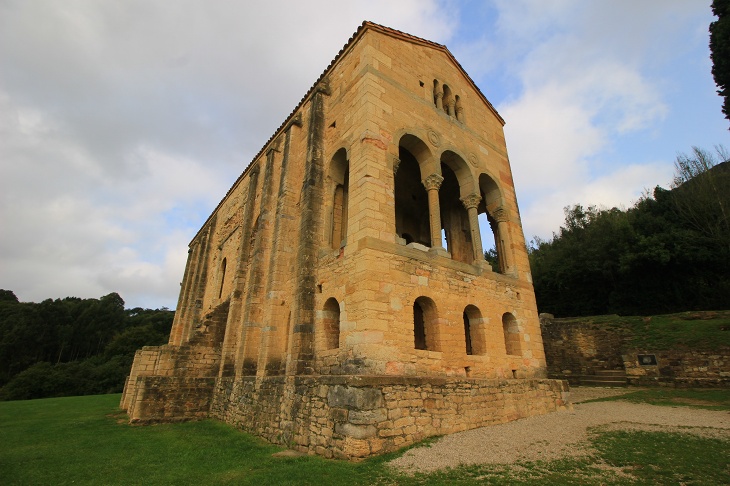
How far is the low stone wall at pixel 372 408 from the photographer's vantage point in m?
5.94

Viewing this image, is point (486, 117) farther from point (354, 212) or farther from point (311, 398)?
point (311, 398)

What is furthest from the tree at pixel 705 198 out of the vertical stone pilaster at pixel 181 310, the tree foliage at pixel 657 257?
the vertical stone pilaster at pixel 181 310

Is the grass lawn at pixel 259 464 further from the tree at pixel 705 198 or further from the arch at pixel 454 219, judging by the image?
the tree at pixel 705 198

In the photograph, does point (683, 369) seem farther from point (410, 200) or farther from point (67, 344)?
point (67, 344)

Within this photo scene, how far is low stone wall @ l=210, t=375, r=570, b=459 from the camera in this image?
19.5 feet

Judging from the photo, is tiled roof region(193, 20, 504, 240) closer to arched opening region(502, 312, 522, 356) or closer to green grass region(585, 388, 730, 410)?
Result: arched opening region(502, 312, 522, 356)

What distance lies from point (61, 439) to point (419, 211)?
13721 mm

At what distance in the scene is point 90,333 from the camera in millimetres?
48188

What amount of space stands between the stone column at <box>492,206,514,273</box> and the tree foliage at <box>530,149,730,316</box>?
1818cm

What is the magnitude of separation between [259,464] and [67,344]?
55410mm

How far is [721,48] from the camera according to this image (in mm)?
10539

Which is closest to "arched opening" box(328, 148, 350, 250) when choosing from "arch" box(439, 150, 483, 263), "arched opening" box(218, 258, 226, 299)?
"arch" box(439, 150, 483, 263)

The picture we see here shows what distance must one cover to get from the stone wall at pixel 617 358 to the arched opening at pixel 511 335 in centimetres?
1015

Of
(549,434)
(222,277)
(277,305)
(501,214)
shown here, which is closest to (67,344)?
(222,277)
